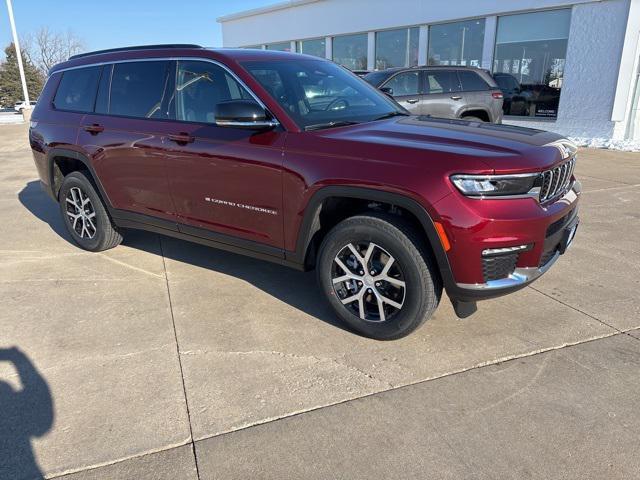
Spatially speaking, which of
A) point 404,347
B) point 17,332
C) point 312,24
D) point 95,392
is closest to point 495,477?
point 404,347

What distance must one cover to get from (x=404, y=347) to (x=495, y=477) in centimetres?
114

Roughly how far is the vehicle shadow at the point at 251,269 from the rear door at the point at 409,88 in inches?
218

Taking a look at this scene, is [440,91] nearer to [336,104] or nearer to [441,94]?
[441,94]

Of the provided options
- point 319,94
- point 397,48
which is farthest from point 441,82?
point 397,48

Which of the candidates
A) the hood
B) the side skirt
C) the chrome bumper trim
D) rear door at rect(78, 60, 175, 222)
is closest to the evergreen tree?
rear door at rect(78, 60, 175, 222)

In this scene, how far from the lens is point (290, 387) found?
291cm

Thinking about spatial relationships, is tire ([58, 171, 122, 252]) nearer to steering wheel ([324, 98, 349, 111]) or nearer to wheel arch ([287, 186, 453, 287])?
wheel arch ([287, 186, 453, 287])

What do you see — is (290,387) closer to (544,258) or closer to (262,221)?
(262,221)

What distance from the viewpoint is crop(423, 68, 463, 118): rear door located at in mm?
9406

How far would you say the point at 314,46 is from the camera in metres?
21.1

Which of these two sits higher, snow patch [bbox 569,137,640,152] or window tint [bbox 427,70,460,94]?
window tint [bbox 427,70,460,94]

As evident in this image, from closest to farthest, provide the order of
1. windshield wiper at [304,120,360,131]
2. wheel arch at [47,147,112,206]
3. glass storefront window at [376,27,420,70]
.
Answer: windshield wiper at [304,120,360,131] < wheel arch at [47,147,112,206] < glass storefront window at [376,27,420,70]

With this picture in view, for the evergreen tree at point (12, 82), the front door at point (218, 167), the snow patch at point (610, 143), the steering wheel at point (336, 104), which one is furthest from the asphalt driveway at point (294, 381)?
the evergreen tree at point (12, 82)

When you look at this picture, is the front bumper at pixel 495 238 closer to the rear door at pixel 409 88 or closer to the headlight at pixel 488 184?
the headlight at pixel 488 184
